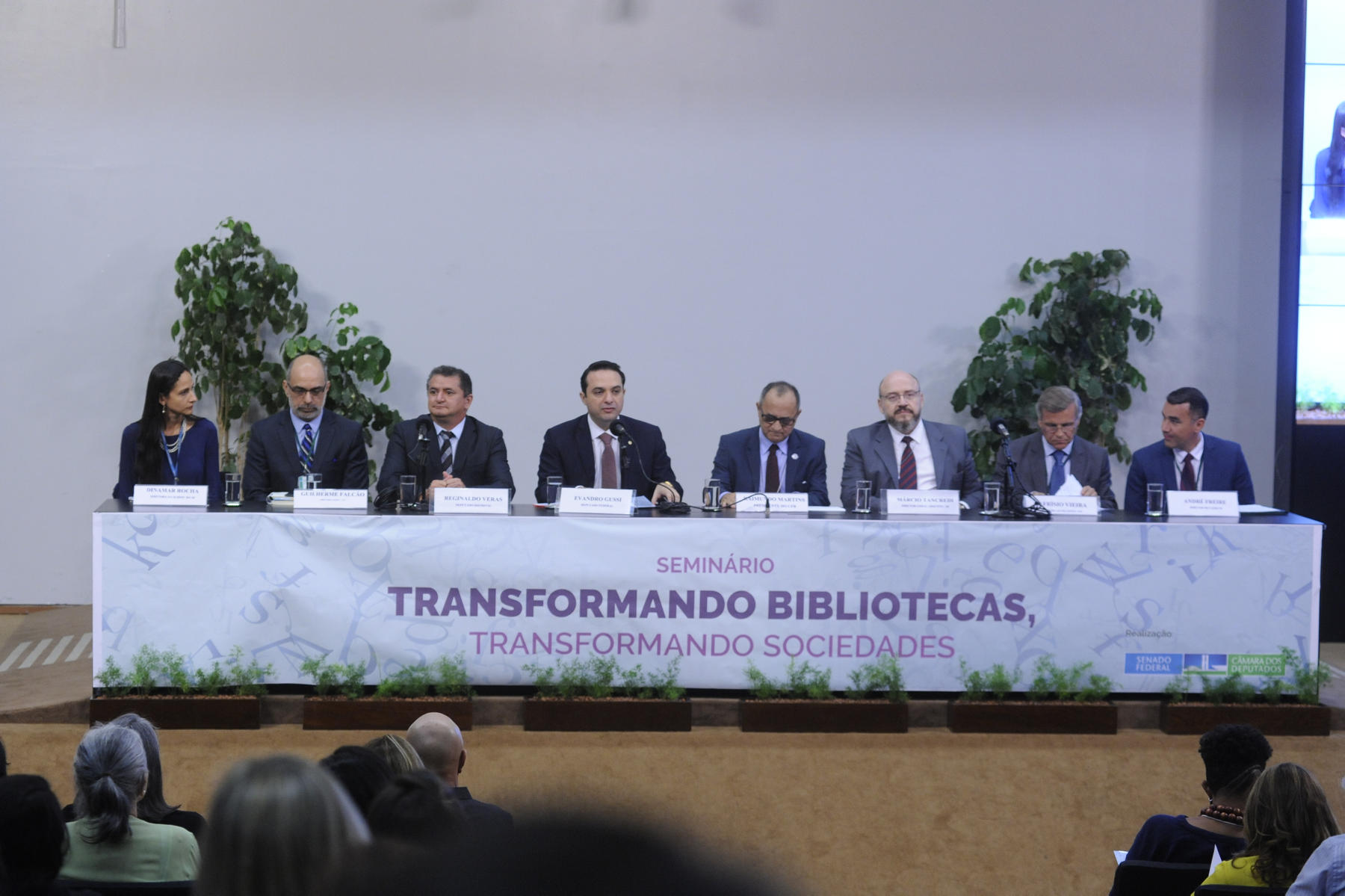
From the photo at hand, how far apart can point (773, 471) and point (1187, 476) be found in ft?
5.43

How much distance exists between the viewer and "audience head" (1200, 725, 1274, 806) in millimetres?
2523

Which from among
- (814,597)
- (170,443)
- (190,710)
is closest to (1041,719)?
(814,597)

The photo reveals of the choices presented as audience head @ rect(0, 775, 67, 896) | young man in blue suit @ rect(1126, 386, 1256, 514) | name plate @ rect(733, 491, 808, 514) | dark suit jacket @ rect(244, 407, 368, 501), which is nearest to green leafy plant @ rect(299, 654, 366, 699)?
dark suit jacket @ rect(244, 407, 368, 501)

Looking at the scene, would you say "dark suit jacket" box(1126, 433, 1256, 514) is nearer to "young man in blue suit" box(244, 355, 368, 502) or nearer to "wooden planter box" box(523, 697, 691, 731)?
"wooden planter box" box(523, 697, 691, 731)

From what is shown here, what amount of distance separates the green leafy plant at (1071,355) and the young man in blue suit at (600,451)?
1914 millimetres

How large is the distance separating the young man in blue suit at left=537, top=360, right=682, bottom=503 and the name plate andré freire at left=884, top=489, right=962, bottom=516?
40.8 inches

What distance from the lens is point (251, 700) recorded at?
13.0 feet

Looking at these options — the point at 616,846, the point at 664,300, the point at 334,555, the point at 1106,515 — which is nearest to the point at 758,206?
the point at 664,300

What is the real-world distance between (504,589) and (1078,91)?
4.15m

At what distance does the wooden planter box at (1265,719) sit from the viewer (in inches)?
160

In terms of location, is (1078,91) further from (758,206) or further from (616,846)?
(616,846)

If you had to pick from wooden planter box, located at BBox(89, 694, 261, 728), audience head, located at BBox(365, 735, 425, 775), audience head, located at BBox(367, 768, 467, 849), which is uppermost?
audience head, located at BBox(367, 768, 467, 849)

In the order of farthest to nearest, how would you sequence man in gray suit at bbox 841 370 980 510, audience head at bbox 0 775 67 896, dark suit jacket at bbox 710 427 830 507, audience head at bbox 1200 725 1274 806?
dark suit jacket at bbox 710 427 830 507 → man in gray suit at bbox 841 370 980 510 → audience head at bbox 1200 725 1274 806 → audience head at bbox 0 775 67 896

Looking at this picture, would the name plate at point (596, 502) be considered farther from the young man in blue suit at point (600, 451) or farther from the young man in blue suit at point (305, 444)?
the young man in blue suit at point (305, 444)
